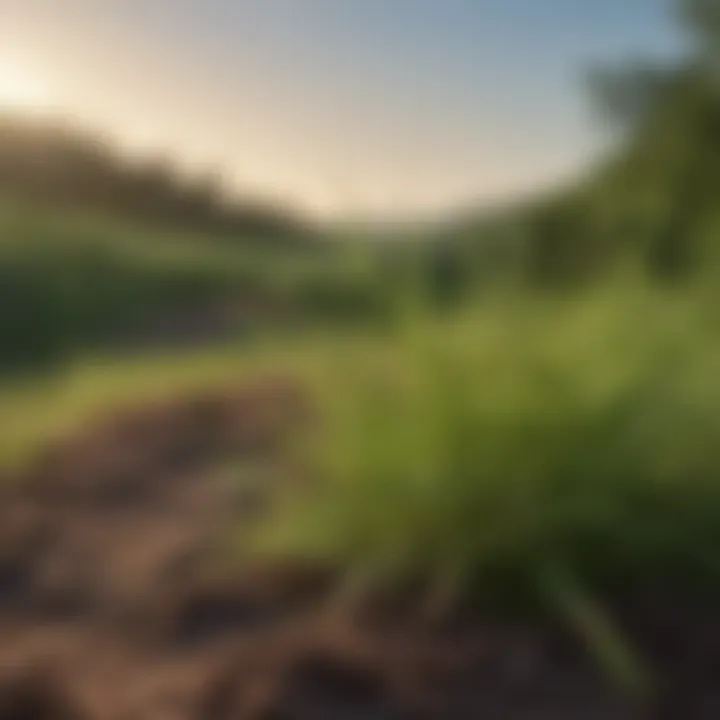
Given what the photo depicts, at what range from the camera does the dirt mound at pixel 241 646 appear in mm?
898

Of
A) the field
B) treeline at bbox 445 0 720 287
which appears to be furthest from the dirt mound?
treeline at bbox 445 0 720 287

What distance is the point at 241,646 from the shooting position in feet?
3.25

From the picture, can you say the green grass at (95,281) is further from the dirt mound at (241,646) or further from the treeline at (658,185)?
the dirt mound at (241,646)

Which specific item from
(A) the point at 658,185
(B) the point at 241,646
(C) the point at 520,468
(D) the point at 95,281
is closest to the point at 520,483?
(C) the point at 520,468

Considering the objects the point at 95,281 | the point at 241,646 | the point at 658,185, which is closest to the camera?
the point at 241,646

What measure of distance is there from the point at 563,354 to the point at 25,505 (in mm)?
759

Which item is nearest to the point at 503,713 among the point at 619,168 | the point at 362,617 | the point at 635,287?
the point at 362,617

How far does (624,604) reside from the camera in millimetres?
1030

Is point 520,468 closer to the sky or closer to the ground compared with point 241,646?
closer to the sky

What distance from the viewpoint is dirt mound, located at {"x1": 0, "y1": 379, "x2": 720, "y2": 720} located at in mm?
898

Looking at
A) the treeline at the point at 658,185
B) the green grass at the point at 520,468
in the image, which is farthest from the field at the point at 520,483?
the treeline at the point at 658,185

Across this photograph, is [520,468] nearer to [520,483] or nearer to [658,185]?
[520,483]

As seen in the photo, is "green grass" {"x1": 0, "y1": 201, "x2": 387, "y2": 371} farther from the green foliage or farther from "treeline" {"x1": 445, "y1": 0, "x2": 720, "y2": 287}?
the green foliage

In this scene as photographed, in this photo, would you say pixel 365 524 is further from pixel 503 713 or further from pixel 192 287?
pixel 192 287
